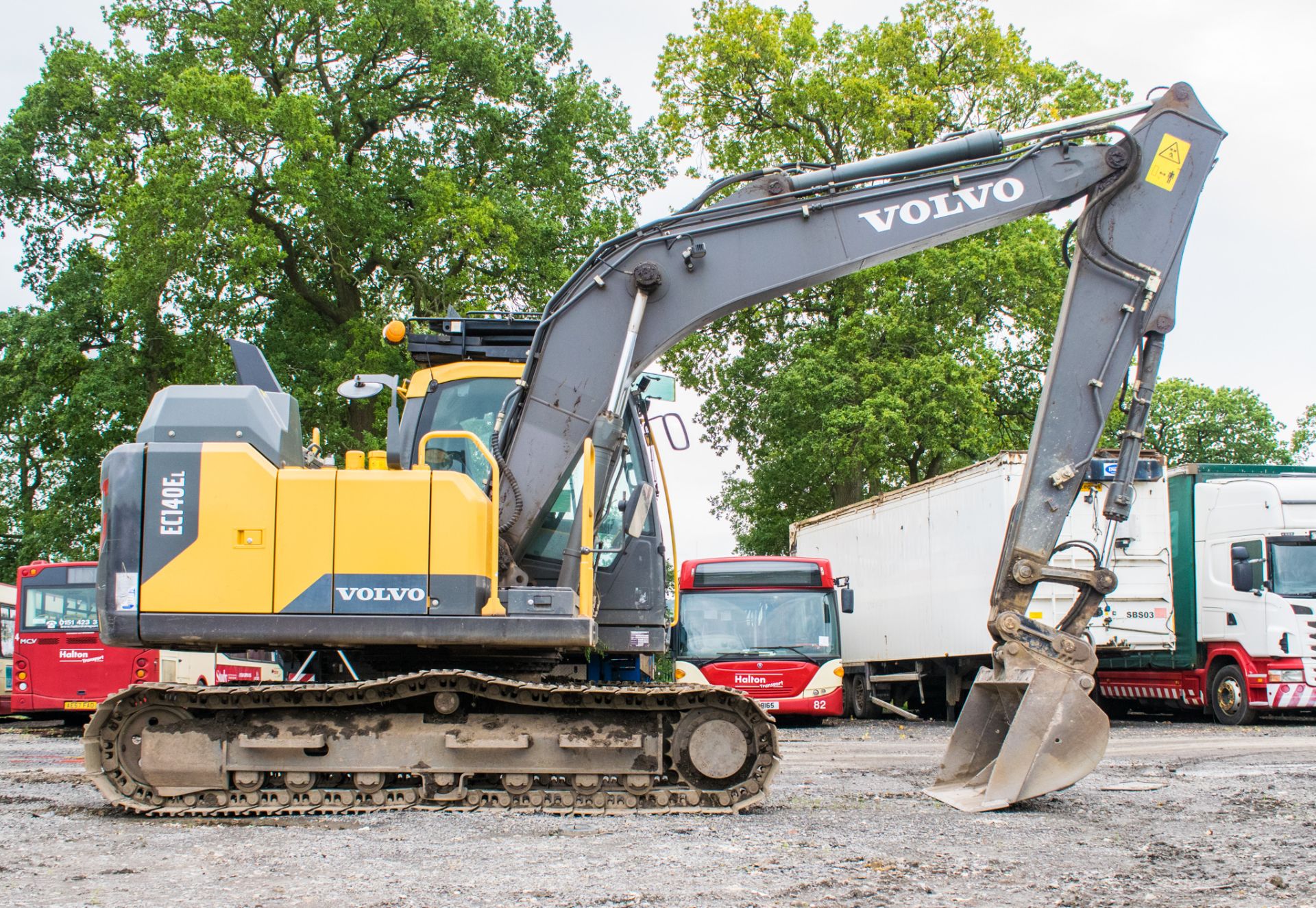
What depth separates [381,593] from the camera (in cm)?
710

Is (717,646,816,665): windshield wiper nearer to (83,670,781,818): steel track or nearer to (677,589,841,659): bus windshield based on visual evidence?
(677,589,841,659): bus windshield

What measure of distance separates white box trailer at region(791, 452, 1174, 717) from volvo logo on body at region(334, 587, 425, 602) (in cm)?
883

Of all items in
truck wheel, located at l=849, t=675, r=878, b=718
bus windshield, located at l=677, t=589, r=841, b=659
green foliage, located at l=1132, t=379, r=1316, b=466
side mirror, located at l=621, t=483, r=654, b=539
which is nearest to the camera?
side mirror, located at l=621, t=483, r=654, b=539

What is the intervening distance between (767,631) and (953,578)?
2.81 m

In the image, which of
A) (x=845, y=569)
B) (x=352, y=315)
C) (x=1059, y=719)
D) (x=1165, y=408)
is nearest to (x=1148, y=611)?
(x=845, y=569)

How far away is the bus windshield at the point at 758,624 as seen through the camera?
18.3 m

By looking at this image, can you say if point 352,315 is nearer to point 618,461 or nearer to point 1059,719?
point 618,461

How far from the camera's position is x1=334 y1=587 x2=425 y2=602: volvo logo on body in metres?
7.09

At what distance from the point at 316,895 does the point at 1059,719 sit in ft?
14.2

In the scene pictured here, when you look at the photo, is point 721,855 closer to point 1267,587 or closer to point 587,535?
point 587,535

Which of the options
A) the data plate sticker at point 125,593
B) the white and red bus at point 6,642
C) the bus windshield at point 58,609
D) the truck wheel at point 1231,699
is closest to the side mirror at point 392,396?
the data plate sticker at point 125,593

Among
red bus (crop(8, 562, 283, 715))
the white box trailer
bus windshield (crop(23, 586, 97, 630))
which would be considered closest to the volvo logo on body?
the white box trailer

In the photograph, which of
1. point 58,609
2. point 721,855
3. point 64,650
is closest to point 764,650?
point 64,650

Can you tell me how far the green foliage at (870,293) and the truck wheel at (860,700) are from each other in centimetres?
563
